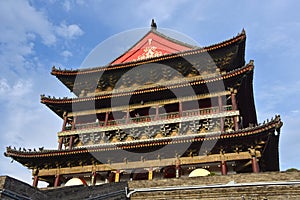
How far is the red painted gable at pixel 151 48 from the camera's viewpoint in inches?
919

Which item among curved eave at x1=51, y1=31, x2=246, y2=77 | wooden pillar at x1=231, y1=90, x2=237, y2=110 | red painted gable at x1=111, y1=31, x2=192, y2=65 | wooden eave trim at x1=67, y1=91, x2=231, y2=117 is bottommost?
wooden pillar at x1=231, y1=90, x2=237, y2=110

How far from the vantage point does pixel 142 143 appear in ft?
58.0

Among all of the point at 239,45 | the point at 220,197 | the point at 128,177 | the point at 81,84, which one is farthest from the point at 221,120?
the point at 81,84

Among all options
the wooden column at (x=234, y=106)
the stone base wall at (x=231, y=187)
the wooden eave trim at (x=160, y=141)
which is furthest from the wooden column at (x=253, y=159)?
the stone base wall at (x=231, y=187)

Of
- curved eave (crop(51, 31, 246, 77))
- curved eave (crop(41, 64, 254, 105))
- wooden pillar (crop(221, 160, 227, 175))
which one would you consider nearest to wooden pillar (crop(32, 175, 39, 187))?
curved eave (crop(41, 64, 254, 105))

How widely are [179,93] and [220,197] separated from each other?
10388 mm

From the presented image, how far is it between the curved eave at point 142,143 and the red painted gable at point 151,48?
24.8 ft

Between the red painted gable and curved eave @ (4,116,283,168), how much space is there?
7.55 meters

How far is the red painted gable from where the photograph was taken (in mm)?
23344

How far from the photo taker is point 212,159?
1747 centimetres

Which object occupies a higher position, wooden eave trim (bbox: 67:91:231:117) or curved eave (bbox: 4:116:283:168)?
wooden eave trim (bbox: 67:91:231:117)

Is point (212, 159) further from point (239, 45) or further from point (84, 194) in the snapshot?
point (84, 194)

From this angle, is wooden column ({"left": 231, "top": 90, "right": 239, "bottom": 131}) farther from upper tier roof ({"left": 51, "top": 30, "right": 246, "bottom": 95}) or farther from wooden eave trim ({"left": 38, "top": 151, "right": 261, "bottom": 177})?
upper tier roof ({"left": 51, "top": 30, "right": 246, "bottom": 95})

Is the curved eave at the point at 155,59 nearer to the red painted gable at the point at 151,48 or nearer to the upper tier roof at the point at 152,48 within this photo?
the upper tier roof at the point at 152,48
